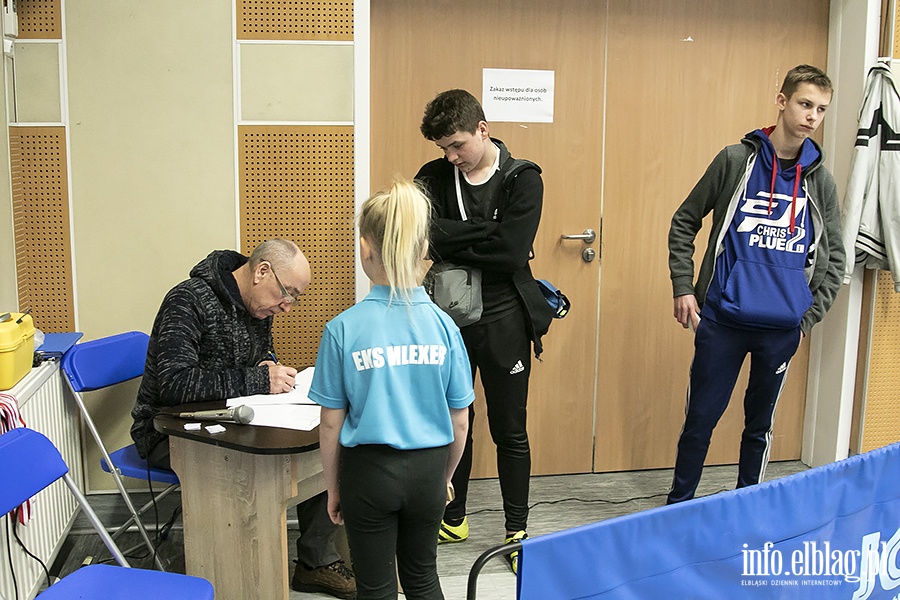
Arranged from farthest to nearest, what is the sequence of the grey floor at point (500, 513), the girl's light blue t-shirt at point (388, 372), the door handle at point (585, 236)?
the door handle at point (585, 236)
the grey floor at point (500, 513)
the girl's light blue t-shirt at point (388, 372)

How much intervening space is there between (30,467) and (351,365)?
88 cm

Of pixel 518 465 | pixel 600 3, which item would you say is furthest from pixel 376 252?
pixel 600 3

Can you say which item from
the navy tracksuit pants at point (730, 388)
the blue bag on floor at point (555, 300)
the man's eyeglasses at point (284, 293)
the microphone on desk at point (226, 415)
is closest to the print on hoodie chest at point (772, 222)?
the navy tracksuit pants at point (730, 388)

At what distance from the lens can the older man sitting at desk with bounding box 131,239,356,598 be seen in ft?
9.05

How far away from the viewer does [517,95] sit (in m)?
3.79

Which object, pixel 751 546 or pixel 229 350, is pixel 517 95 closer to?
pixel 229 350

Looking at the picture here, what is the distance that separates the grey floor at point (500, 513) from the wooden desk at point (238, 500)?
0.45 metres

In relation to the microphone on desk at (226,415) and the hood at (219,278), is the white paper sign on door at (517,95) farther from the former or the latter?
the microphone on desk at (226,415)

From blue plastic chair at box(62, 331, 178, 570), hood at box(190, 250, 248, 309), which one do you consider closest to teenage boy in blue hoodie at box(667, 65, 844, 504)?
hood at box(190, 250, 248, 309)

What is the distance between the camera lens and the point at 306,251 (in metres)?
3.51

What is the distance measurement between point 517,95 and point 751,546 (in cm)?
250

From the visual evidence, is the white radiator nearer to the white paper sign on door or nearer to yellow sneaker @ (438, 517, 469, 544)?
yellow sneaker @ (438, 517, 469, 544)

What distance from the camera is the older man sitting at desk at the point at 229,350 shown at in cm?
276

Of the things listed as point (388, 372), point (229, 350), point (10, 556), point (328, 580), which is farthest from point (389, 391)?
point (10, 556)
